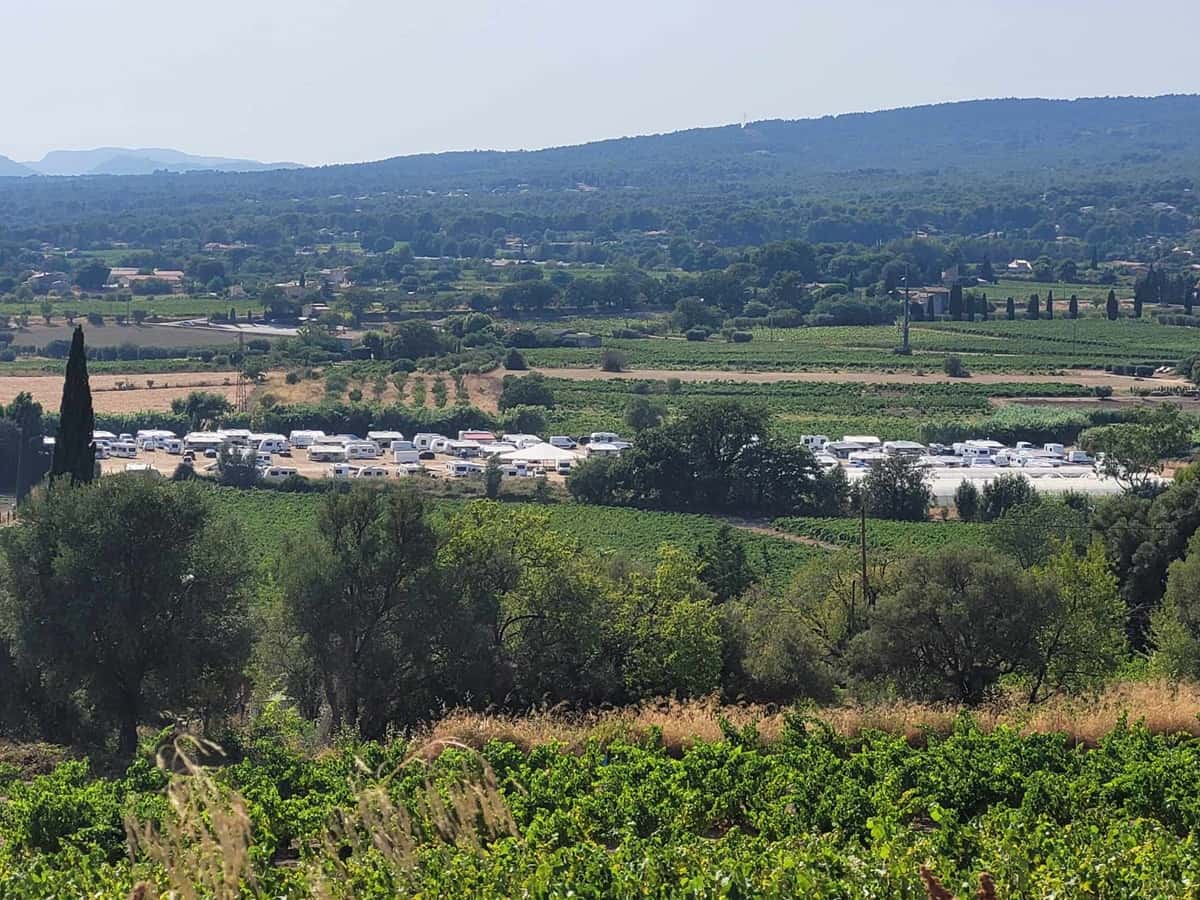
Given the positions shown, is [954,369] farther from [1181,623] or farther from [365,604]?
[365,604]

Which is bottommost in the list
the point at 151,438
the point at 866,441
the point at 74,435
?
the point at 866,441

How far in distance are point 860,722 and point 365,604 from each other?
645 cm

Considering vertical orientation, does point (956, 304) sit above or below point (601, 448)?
above

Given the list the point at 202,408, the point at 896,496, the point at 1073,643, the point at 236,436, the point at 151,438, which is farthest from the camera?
the point at 202,408

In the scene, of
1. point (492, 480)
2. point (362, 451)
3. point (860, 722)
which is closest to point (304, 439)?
point (362, 451)

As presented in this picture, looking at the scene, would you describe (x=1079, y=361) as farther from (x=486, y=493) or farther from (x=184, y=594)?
(x=184, y=594)

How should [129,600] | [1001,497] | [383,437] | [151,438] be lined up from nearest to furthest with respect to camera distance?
[129,600] → [1001,497] → [151,438] → [383,437]

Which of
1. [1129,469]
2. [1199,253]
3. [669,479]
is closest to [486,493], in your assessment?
[669,479]

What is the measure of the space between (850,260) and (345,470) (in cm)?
10679

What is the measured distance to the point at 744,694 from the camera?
20.0 meters

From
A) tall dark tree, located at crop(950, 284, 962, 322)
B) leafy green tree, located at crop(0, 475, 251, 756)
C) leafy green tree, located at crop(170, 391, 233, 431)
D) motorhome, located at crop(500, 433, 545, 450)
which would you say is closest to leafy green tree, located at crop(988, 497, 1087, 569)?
leafy green tree, located at crop(0, 475, 251, 756)

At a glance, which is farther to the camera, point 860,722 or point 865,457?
point 865,457

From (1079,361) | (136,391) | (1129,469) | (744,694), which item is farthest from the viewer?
(1079,361)

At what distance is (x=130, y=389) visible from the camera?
238ft
